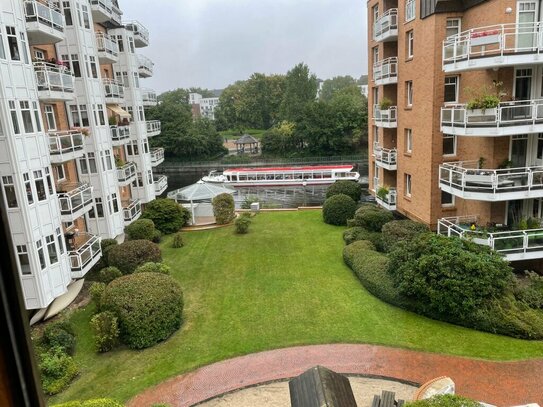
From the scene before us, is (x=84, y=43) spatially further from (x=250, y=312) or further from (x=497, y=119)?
(x=497, y=119)

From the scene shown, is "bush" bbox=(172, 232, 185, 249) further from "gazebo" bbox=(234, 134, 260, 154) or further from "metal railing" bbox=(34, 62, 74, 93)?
"gazebo" bbox=(234, 134, 260, 154)

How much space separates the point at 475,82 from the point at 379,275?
9.39 metres

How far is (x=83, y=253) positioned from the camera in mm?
18047

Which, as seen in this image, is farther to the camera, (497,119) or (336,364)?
(497,119)

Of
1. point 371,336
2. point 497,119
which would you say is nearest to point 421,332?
point 371,336

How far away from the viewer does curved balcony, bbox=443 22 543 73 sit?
51.4 feet

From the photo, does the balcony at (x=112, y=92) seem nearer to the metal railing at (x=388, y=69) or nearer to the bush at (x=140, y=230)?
the bush at (x=140, y=230)

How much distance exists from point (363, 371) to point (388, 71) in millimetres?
17382

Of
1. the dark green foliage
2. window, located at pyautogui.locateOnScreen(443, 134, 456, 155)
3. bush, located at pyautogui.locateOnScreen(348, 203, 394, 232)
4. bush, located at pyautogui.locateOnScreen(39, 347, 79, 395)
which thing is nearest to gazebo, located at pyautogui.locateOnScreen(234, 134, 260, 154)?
the dark green foliage

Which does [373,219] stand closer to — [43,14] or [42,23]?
[42,23]

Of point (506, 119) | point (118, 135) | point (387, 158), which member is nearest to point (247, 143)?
point (118, 135)

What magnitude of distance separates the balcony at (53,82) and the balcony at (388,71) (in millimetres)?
16461

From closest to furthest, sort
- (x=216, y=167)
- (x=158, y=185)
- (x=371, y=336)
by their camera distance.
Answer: (x=371, y=336) → (x=158, y=185) → (x=216, y=167)

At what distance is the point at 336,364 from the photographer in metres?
13.0
